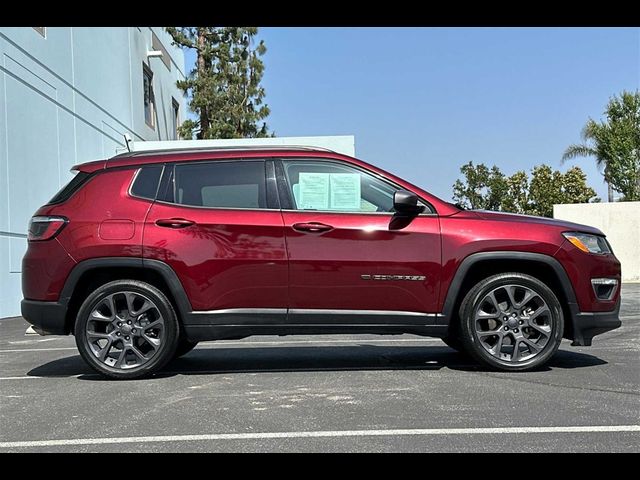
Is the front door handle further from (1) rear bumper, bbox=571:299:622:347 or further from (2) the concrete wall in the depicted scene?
(2) the concrete wall

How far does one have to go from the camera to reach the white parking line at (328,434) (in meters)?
3.71

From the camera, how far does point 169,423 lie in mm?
4062

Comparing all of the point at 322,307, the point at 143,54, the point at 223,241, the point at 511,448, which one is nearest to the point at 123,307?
the point at 223,241

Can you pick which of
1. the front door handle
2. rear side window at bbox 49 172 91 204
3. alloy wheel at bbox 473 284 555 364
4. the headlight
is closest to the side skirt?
alloy wheel at bbox 473 284 555 364

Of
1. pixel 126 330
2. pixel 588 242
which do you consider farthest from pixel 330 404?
pixel 588 242

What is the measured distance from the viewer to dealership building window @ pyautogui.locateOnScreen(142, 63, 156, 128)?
26.8m

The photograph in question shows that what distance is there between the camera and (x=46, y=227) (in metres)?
5.48

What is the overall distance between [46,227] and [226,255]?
5.01 ft

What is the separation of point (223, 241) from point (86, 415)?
5.53ft

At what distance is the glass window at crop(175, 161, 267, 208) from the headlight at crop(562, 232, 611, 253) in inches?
99.3

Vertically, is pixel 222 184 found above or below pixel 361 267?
above

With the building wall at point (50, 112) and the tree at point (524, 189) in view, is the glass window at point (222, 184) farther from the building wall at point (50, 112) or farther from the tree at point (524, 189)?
the tree at point (524, 189)

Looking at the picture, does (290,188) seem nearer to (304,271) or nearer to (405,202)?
(304,271)

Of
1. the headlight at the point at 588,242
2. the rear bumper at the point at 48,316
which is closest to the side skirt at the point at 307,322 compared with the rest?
the rear bumper at the point at 48,316
